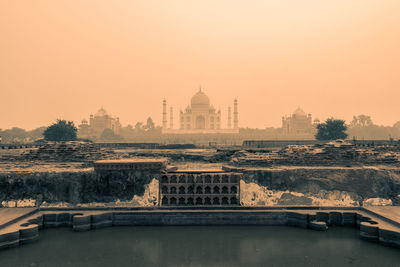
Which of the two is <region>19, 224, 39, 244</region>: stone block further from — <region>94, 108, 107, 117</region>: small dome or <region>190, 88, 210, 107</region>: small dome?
<region>94, 108, 107, 117</region>: small dome

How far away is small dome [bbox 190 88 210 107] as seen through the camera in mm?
98188

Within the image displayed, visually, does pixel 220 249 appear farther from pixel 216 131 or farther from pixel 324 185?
pixel 216 131

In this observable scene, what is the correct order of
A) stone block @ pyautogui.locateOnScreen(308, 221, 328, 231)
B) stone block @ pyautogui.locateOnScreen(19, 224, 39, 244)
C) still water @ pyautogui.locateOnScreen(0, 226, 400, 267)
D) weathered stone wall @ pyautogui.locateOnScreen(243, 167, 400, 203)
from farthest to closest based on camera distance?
1. weathered stone wall @ pyautogui.locateOnScreen(243, 167, 400, 203)
2. stone block @ pyautogui.locateOnScreen(308, 221, 328, 231)
3. stone block @ pyautogui.locateOnScreen(19, 224, 39, 244)
4. still water @ pyautogui.locateOnScreen(0, 226, 400, 267)

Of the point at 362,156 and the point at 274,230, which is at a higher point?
the point at 362,156

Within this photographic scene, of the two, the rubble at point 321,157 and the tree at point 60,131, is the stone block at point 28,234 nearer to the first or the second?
the rubble at point 321,157

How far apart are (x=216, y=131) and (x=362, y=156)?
55.4m

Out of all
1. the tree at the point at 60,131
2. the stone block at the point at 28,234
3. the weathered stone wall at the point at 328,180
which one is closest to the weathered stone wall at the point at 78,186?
the stone block at the point at 28,234

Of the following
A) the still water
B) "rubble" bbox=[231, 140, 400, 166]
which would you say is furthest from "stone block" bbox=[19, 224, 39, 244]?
"rubble" bbox=[231, 140, 400, 166]

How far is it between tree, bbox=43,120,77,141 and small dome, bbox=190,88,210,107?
4628cm

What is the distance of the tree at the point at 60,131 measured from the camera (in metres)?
54.8

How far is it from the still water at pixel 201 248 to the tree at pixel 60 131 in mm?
39419

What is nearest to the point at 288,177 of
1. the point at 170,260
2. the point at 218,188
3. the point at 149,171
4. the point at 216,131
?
the point at 218,188

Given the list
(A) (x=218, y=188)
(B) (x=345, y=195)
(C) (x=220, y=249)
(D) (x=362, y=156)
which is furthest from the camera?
(D) (x=362, y=156)

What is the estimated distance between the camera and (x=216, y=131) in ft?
274
